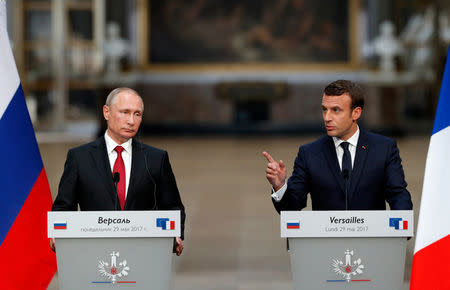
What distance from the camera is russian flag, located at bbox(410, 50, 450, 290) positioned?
3.63 meters

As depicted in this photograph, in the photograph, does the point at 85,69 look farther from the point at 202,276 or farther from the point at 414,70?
the point at 202,276

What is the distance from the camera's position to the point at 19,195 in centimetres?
399

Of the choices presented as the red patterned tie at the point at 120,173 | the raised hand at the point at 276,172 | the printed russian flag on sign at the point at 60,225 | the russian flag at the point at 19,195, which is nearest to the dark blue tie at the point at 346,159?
the raised hand at the point at 276,172

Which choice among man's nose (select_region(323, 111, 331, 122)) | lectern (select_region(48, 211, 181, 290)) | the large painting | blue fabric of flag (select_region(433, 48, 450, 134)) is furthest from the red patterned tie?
the large painting

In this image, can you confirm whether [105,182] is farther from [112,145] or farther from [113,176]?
[112,145]

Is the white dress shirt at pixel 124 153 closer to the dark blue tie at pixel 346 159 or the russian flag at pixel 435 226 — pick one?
the dark blue tie at pixel 346 159

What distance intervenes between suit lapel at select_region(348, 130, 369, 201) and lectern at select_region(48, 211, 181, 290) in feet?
3.03

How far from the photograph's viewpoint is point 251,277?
627 cm

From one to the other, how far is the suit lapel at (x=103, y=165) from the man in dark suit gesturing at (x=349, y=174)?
0.75 m

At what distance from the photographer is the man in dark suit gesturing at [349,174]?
12.6ft

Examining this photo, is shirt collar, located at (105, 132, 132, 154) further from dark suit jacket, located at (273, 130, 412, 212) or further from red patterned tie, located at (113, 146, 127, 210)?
dark suit jacket, located at (273, 130, 412, 212)

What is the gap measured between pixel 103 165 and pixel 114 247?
46 cm

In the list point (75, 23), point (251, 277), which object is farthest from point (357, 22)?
point (251, 277)

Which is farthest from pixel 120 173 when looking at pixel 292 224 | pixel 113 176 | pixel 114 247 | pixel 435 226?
pixel 435 226
